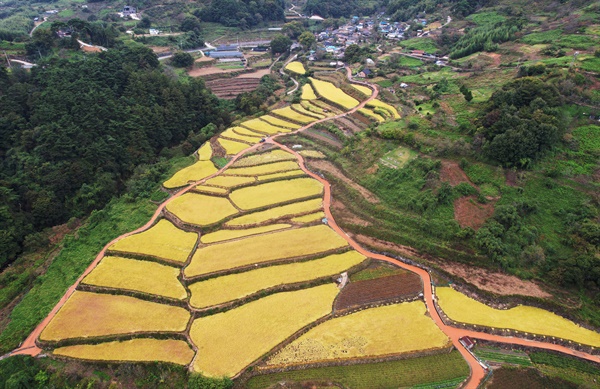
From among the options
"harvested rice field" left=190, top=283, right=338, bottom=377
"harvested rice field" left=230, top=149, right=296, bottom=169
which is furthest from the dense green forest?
"harvested rice field" left=190, top=283, right=338, bottom=377

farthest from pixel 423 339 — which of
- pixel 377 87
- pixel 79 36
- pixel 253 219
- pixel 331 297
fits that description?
pixel 79 36

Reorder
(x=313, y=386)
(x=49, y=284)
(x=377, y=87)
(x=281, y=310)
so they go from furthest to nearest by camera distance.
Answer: (x=377, y=87) → (x=49, y=284) → (x=281, y=310) → (x=313, y=386)

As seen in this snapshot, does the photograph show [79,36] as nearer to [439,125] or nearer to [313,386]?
Answer: [439,125]

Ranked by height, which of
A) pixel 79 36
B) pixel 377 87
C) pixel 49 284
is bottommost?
pixel 49 284

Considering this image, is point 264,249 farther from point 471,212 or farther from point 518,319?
point 518,319

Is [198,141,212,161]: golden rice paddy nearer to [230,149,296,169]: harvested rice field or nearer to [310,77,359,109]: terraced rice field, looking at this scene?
[230,149,296,169]: harvested rice field

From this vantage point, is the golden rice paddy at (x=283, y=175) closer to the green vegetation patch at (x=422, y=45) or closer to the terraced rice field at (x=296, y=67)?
the terraced rice field at (x=296, y=67)
